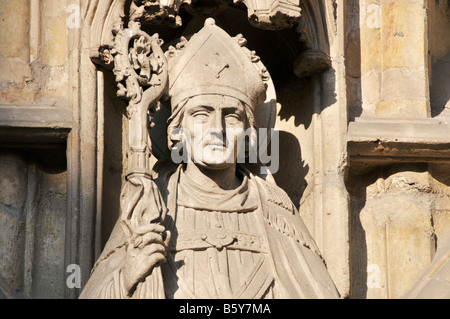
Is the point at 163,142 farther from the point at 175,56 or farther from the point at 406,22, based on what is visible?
the point at 406,22

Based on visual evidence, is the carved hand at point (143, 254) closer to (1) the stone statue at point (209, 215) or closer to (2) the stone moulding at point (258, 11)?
(1) the stone statue at point (209, 215)

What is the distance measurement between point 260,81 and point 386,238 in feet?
3.66

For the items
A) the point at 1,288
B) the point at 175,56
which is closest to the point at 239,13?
the point at 175,56

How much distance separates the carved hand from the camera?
8.00 meters

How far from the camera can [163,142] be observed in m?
8.98

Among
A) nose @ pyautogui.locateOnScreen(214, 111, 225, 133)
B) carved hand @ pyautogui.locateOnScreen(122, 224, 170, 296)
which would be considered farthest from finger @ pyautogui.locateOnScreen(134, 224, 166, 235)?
nose @ pyautogui.locateOnScreen(214, 111, 225, 133)

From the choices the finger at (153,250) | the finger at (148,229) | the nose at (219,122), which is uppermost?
the nose at (219,122)

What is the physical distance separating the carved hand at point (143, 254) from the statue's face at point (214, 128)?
623mm

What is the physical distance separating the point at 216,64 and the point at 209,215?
709 mm

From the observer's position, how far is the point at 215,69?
8.67 m

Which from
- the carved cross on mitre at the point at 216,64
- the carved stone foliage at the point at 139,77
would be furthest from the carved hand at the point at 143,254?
the carved cross on mitre at the point at 216,64

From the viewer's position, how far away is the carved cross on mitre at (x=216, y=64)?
867 centimetres
